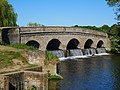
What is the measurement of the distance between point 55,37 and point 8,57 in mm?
25392

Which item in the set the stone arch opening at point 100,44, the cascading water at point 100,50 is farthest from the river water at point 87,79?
the stone arch opening at point 100,44

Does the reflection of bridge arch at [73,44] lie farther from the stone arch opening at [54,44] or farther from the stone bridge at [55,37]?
the stone arch opening at [54,44]

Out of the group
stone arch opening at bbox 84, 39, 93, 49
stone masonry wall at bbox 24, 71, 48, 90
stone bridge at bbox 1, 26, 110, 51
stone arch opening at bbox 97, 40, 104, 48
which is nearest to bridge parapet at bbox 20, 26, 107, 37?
stone bridge at bbox 1, 26, 110, 51

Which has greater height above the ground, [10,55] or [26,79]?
[10,55]

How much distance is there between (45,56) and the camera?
2780 cm

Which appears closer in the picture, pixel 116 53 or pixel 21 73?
pixel 21 73

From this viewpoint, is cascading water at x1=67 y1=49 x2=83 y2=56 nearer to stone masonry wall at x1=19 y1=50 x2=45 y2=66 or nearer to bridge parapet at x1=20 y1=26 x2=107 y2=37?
bridge parapet at x1=20 y1=26 x2=107 y2=37

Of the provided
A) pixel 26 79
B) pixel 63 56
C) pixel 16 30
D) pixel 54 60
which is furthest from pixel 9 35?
pixel 26 79

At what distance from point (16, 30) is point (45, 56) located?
49.5 ft

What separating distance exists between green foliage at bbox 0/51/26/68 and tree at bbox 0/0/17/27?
21.8 metres

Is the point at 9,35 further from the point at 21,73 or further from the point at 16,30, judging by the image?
the point at 21,73

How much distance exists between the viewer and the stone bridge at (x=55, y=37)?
42.0 m

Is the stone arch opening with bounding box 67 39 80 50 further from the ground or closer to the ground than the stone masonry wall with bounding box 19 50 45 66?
further from the ground

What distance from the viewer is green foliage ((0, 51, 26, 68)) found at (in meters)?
23.6
